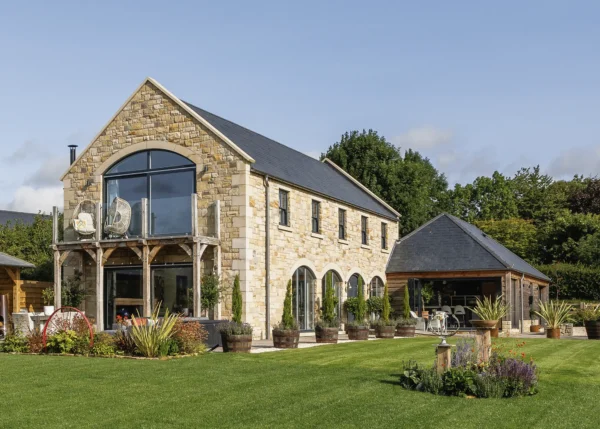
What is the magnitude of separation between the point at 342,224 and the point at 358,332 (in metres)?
6.98

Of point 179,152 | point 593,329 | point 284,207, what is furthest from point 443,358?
point 593,329

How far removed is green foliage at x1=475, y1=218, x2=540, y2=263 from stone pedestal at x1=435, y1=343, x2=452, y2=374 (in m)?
38.9

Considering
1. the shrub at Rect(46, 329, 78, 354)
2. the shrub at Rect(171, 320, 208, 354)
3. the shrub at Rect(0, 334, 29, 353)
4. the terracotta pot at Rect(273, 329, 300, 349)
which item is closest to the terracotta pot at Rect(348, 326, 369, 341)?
the terracotta pot at Rect(273, 329, 300, 349)

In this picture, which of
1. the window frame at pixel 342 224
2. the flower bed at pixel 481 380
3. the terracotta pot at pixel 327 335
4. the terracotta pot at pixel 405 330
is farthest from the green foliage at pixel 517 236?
the flower bed at pixel 481 380

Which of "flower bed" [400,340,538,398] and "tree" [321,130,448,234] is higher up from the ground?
"tree" [321,130,448,234]

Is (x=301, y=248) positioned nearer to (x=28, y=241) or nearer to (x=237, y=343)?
(x=237, y=343)

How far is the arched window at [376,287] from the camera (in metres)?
32.7

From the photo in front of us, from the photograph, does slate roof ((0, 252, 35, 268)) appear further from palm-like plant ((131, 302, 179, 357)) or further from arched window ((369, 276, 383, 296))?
arched window ((369, 276, 383, 296))

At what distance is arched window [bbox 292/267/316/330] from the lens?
1043 inches

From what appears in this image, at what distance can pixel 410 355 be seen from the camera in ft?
60.0

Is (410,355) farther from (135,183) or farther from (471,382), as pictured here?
(135,183)

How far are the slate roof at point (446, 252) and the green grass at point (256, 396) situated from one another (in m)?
14.0

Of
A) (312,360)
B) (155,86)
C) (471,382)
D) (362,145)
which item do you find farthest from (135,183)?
(362,145)

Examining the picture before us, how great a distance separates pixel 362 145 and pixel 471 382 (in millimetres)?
34106
